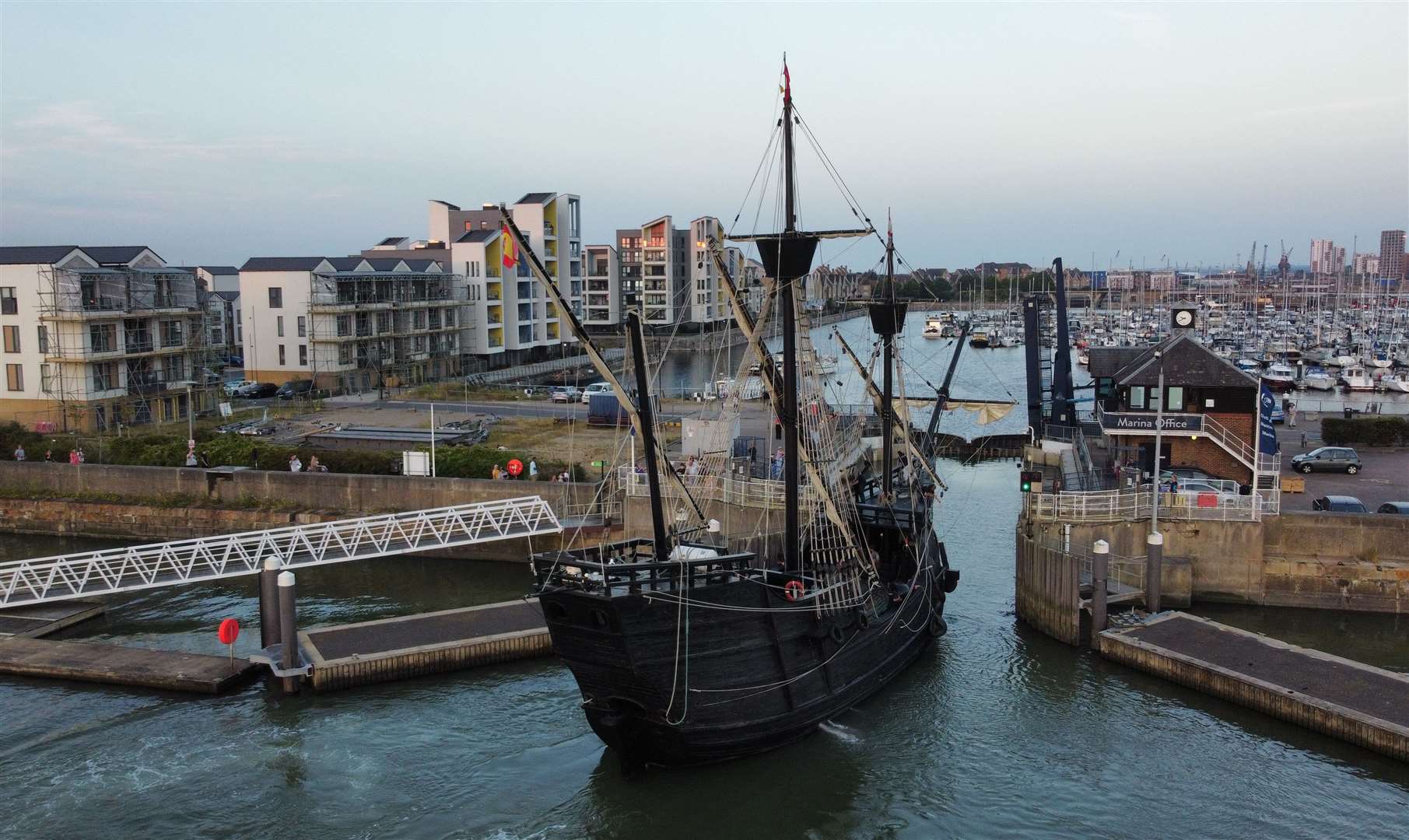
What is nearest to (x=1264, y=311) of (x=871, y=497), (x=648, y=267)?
(x=648, y=267)

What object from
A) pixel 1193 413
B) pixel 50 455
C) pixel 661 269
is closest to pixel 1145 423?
pixel 1193 413

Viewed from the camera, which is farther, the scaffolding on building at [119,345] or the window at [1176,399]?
the scaffolding on building at [119,345]

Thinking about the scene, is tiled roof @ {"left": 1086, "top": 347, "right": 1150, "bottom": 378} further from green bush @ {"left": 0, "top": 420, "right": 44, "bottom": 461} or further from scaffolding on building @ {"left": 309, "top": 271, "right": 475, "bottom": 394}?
scaffolding on building @ {"left": 309, "top": 271, "right": 475, "bottom": 394}

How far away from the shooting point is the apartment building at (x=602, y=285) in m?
140

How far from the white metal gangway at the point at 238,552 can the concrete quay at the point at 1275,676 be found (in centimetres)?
1823

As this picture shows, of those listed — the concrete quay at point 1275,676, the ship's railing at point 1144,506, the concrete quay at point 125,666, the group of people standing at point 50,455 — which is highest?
the group of people standing at point 50,455

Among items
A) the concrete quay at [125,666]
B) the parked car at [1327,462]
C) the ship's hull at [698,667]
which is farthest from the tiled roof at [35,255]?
the parked car at [1327,462]

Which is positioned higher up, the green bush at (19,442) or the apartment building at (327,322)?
the apartment building at (327,322)

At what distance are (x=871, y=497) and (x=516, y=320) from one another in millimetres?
64576

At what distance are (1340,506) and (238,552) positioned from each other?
120 feet

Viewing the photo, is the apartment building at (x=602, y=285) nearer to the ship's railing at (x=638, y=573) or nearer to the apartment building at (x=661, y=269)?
the apartment building at (x=661, y=269)

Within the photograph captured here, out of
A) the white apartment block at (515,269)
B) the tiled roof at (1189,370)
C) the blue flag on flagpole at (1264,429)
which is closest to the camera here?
the blue flag on flagpole at (1264,429)

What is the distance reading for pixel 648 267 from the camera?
141 metres

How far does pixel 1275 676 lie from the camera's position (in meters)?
25.4
